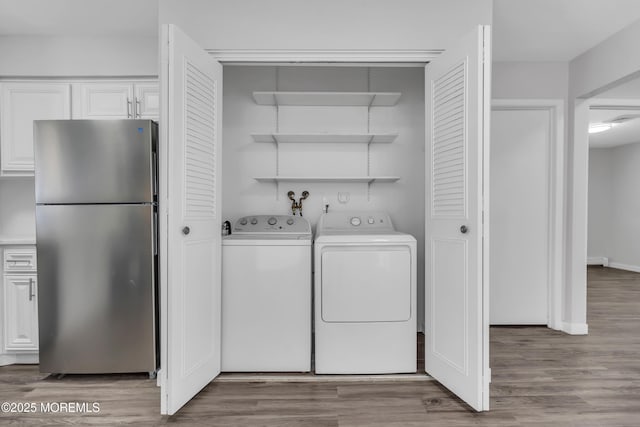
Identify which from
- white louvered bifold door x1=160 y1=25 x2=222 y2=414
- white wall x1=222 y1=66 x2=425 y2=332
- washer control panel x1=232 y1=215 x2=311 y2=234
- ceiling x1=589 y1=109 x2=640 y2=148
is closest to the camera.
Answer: white louvered bifold door x1=160 y1=25 x2=222 y2=414

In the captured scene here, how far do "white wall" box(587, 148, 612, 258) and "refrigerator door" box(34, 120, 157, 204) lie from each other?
826 cm

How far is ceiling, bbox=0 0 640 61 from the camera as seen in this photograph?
2338mm

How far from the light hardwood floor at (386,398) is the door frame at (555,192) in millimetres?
574

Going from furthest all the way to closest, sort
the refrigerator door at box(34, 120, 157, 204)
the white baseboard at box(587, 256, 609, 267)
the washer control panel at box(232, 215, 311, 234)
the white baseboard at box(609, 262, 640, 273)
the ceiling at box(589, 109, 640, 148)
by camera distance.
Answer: the white baseboard at box(587, 256, 609, 267), the white baseboard at box(609, 262, 640, 273), the ceiling at box(589, 109, 640, 148), the washer control panel at box(232, 215, 311, 234), the refrigerator door at box(34, 120, 157, 204)

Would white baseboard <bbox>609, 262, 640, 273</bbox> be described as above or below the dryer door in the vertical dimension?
below

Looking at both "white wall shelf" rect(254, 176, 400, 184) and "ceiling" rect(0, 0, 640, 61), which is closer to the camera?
"ceiling" rect(0, 0, 640, 61)

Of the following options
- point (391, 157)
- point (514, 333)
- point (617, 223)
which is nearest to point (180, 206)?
point (391, 157)

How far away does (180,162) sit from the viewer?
1.92 metres

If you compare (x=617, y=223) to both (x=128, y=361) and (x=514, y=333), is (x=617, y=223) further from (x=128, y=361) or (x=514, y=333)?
(x=128, y=361)

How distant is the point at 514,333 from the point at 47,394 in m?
3.47

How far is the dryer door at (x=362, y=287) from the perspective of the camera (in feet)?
7.60

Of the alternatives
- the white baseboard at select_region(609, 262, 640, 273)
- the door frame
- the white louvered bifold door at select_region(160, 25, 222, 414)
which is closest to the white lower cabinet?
the white louvered bifold door at select_region(160, 25, 222, 414)

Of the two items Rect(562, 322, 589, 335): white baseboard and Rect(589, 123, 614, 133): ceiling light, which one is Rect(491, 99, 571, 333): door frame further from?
Rect(589, 123, 614, 133): ceiling light

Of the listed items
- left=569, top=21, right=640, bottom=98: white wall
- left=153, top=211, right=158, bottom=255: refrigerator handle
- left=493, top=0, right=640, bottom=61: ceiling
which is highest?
left=493, top=0, right=640, bottom=61: ceiling
